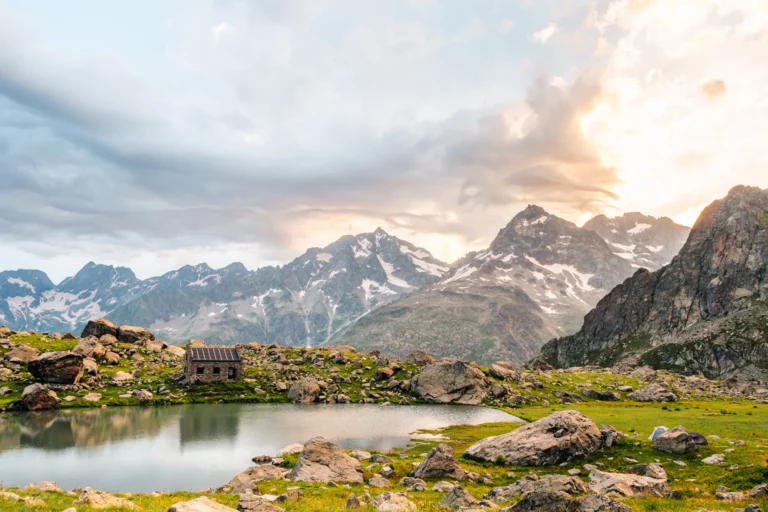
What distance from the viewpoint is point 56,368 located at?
295ft

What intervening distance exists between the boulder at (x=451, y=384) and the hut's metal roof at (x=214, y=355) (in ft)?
137

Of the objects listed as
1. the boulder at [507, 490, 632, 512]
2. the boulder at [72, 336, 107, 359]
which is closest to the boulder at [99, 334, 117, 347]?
the boulder at [72, 336, 107, 359]

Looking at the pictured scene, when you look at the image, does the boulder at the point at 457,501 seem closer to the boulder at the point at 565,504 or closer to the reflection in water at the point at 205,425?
the boulder at the point at 565,504

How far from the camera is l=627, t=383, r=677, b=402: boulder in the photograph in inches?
4272

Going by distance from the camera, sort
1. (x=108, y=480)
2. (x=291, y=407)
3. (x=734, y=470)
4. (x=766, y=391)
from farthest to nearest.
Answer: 1. (x=766, y=391)
2. (x=291, y=407)
3. (x=108, y=480)
4. (x=734, y=470)

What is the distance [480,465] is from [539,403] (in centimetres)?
6751

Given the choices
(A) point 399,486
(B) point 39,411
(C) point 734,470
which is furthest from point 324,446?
(B) point 39,411

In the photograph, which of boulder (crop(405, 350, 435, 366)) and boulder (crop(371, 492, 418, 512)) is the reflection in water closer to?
boulder (crop(371, 492, 418, 512))

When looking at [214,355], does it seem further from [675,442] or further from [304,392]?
[675,442]

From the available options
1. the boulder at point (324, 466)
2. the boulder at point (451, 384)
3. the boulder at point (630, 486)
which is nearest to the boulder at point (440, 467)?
the boulder at point (324, 466)

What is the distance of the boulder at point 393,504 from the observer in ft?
87.2

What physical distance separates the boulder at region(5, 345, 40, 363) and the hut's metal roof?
31676 mm

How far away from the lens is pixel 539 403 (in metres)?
108

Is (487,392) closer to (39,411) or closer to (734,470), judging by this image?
(734,470)
